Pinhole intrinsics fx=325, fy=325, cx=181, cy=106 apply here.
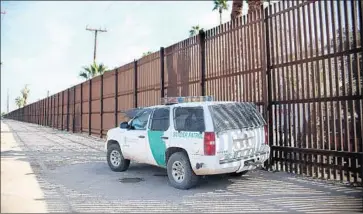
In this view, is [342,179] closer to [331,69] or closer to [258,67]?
[331,69]

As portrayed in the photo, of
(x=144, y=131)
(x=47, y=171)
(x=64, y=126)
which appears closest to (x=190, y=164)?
(x=144, y=131)

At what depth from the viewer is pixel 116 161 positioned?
848 centimetres

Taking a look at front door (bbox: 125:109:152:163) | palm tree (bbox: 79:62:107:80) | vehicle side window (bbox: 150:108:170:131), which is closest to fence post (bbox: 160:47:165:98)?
front door (bbox: 125:109:152:163)

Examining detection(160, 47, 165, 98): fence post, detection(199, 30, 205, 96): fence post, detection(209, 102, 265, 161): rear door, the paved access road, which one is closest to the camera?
the paved access road

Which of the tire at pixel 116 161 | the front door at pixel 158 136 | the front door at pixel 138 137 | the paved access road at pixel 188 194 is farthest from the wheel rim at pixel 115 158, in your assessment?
the front door at pixel 158 136

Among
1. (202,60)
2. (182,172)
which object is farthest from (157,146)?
(202,60)

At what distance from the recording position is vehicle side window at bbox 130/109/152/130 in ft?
A: 25.0

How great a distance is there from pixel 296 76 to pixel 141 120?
3.76 m

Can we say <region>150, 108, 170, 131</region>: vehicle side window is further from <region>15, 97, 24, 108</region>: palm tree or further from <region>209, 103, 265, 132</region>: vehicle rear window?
<region>15, 97, 24, 108</region>: palm tree

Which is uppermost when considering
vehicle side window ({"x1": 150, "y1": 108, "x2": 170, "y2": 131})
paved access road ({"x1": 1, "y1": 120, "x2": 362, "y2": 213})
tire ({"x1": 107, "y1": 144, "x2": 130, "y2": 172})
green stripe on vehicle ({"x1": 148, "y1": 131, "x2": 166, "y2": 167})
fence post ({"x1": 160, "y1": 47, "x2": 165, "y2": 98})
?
fence post ({"x1": 160, "y1": 47, "x2": 165, "y2": 98})

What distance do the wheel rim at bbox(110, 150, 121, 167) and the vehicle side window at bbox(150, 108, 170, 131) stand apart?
1.71 metres

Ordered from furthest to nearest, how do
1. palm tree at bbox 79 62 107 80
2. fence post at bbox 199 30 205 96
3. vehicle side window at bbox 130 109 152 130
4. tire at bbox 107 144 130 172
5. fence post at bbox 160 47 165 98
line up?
palm tree at bbox 79 62 107 80
fence post at bbox 160 47 165 98
fence post at bbox 199 30 205 96
tire at bbox 107 144 130 172
vehicle side window at bbox 130 109 152 130

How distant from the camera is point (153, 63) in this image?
14.0 meters

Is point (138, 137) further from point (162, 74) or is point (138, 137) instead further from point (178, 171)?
point (162, 74)
